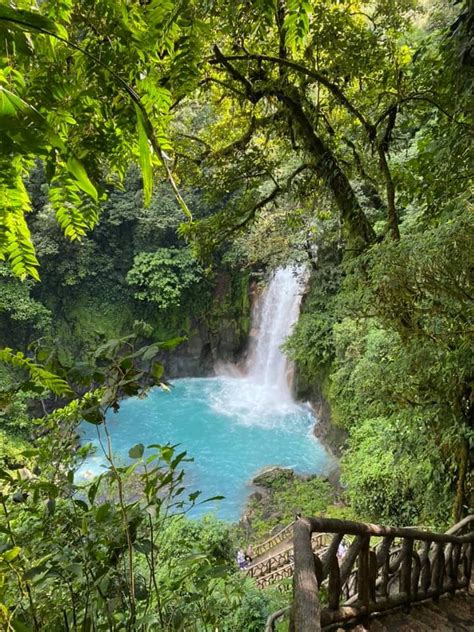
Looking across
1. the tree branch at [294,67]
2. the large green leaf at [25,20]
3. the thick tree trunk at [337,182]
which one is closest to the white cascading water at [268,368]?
the thick tree trunk at [337,182]

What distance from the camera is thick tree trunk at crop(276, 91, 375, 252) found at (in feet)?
11.4

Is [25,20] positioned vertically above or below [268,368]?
above

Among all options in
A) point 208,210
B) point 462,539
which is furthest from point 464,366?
point 208,210

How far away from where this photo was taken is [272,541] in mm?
7672

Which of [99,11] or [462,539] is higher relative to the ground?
[99,11]

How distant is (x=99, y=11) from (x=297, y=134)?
3068 millimetres

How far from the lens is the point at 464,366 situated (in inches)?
105

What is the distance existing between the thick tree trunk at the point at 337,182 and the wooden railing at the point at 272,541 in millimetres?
5929

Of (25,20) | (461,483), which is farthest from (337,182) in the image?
(25,20)

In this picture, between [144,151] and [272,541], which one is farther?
[272,541]

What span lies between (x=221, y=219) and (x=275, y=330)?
32.5ft

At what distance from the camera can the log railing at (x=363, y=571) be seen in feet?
4.17

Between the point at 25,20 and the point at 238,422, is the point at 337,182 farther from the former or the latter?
the point at 238,422

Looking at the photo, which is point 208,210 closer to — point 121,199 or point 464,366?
point 121,199
